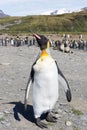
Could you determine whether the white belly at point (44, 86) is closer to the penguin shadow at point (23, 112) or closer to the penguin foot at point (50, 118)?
the penguin foot at point (50, 118)

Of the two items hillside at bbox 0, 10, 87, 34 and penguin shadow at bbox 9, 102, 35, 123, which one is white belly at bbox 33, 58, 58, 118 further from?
hillside at bbox 0, 10, 87, 34

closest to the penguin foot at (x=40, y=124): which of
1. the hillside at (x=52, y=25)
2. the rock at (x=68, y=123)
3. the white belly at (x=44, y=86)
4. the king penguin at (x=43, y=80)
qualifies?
the king penguin at (x=43, y=80)

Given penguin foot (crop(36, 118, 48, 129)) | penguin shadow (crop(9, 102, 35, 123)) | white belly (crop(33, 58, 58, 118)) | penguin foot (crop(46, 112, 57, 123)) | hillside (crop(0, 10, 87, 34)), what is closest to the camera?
white belly (crop(33, 58, 58, 118))

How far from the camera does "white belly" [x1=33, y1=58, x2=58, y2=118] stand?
743 centimetres

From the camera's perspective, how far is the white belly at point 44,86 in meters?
7.43

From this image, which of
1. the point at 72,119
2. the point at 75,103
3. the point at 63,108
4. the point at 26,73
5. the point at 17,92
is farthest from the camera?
the point at 26,73

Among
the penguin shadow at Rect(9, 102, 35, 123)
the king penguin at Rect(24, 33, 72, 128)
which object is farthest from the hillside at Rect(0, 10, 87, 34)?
the king penguin at Rect(24, 33, 72, 128)

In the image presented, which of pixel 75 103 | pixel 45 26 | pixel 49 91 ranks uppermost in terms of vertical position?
pixel 49 91

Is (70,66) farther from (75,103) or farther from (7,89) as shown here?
(75,103)

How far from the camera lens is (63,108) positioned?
8.59m

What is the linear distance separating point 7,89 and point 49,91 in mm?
4328

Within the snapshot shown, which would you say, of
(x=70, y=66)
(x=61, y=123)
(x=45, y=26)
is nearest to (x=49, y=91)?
(x=61, y=123)

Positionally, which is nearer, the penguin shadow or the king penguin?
the king penguin

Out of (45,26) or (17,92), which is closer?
(17,92)
